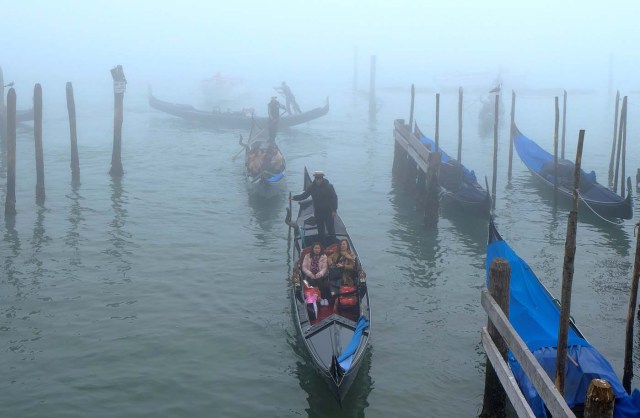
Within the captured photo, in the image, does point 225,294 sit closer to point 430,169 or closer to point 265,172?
point 430,169

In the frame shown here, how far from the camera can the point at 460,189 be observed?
1742 centimetres

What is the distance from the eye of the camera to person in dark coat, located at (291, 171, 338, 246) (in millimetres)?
12155

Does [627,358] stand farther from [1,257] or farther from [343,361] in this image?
[1,257]

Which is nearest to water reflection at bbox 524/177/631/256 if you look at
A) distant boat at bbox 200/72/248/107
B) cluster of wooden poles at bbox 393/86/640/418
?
cluster of wooden poles at bbox 393/86/640/418

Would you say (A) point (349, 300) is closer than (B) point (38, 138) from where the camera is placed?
Yes

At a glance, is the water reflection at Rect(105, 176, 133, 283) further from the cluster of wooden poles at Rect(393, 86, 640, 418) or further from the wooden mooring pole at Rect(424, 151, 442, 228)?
the cluster of wooden poles at Rect(393, 86, 640, 418)

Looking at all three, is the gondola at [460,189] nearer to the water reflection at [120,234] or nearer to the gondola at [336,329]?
the gondola at [336,329]

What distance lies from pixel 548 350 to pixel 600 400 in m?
3.05

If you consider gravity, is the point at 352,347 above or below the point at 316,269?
below

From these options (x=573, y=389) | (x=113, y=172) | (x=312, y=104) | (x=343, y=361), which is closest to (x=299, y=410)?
(x=343, y=361)

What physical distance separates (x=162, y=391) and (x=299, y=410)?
5.83ft

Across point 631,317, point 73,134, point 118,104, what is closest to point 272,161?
point 118,104

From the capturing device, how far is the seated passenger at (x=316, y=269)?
10234 mm

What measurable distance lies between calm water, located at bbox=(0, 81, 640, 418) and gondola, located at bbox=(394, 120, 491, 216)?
15.3 inches
